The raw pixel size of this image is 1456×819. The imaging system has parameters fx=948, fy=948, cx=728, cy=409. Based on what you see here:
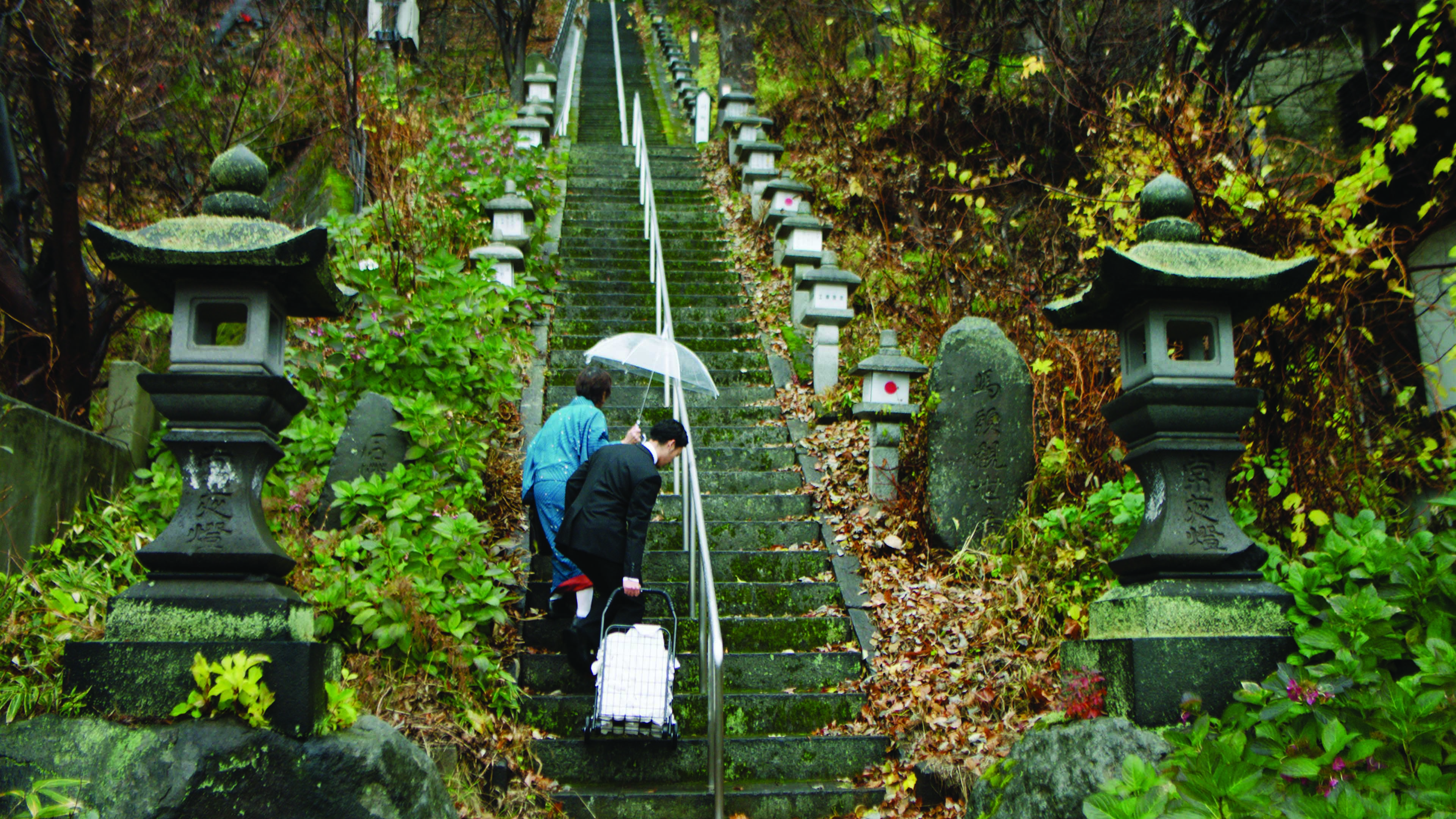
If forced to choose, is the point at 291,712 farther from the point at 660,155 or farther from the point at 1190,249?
the point at 660,155

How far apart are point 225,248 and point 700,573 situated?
323cm

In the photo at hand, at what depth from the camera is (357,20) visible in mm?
9977

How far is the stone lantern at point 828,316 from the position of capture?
8.44 metres

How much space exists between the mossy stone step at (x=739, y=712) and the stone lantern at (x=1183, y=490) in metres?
1.56

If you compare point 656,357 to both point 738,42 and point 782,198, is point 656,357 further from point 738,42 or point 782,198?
point 738,42

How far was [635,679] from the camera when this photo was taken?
15.1ft

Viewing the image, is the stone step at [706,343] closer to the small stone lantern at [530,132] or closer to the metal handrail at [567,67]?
the small stone lantern at [530,132]

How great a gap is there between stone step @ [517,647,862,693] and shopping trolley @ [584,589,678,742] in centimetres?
75

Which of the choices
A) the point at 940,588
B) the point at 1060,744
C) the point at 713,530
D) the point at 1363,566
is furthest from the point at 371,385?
the point at 1363,566

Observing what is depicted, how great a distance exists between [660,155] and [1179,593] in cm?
1240

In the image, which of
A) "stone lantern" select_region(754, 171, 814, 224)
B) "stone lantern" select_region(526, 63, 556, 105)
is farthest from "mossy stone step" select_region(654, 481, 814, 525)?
"stone lantern" select_region(526, 63, 556, 105)

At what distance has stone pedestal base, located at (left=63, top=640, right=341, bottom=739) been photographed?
3.43m

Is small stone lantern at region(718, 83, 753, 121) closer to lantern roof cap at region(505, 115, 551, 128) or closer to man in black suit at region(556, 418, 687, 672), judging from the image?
lantern roof cap at region(505, 115, 551, 128)

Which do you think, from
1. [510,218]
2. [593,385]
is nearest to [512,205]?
[510,218]
